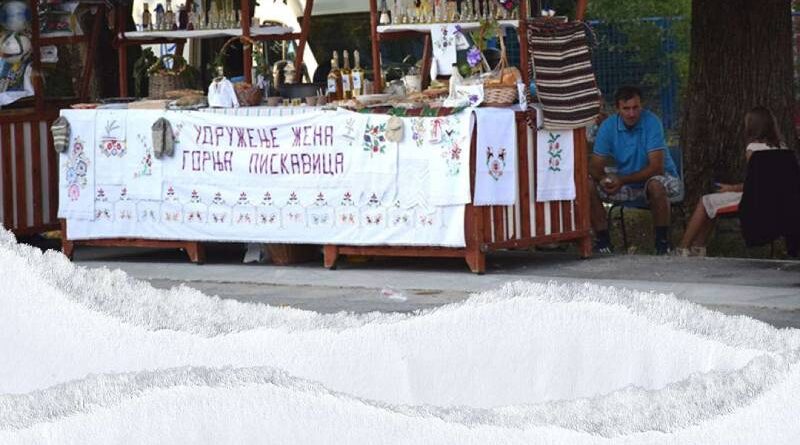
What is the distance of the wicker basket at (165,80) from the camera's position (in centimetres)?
1162

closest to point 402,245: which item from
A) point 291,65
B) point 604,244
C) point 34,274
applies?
point 604,244

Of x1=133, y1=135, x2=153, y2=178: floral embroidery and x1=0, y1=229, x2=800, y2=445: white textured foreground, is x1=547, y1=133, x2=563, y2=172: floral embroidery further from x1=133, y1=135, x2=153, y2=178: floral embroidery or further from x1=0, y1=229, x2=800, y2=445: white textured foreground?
x1=0, y1=229, x2=800, y2=445: white textured foreground

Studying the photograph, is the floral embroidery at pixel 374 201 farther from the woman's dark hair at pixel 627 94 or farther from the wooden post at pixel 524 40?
the woman's dark hair at pixel 627 94

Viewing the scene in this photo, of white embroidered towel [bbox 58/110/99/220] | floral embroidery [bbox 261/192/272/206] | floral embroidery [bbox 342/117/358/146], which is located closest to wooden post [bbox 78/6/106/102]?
white embroidered towel [bbox 58/110/99/220]

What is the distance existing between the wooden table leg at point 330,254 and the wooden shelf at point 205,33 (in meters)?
1.92

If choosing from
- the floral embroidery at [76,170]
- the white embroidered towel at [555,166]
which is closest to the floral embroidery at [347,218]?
the white embroidered towel at [555,166]

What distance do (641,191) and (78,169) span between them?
3882mm

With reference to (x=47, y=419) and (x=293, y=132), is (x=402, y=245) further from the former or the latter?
(x=47, y=419)

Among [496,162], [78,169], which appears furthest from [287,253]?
[496,162]

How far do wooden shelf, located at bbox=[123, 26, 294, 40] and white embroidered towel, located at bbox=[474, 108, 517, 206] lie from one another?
243 cm

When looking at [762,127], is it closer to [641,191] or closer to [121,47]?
[641,191]

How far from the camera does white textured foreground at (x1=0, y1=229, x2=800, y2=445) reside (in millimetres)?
2381

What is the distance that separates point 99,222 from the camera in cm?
1112

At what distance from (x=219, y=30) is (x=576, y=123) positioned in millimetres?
2830
